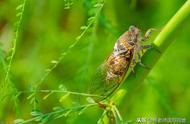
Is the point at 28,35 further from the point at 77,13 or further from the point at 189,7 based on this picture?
the point at 189,7

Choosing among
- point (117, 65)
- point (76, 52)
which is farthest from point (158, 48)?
point (76, 52)

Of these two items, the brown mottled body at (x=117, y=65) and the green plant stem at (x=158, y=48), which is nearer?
the green plant stem at (x=158, y=48)

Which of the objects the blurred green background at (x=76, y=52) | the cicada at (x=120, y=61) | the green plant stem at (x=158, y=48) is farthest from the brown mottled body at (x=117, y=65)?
the blurred green background at (x=76, y=52)

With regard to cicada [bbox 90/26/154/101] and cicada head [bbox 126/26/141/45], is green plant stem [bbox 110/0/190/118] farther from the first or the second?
cicada head [bbox 126/26/141/45]

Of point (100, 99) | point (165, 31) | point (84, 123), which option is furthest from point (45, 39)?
point (165, 31)

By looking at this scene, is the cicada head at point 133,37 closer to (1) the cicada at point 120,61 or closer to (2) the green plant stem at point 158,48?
(1) the cicada at point 120,61

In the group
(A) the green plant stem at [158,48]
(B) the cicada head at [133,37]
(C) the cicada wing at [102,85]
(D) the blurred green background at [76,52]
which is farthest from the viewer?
(D) the blurred green background at [76,52]
